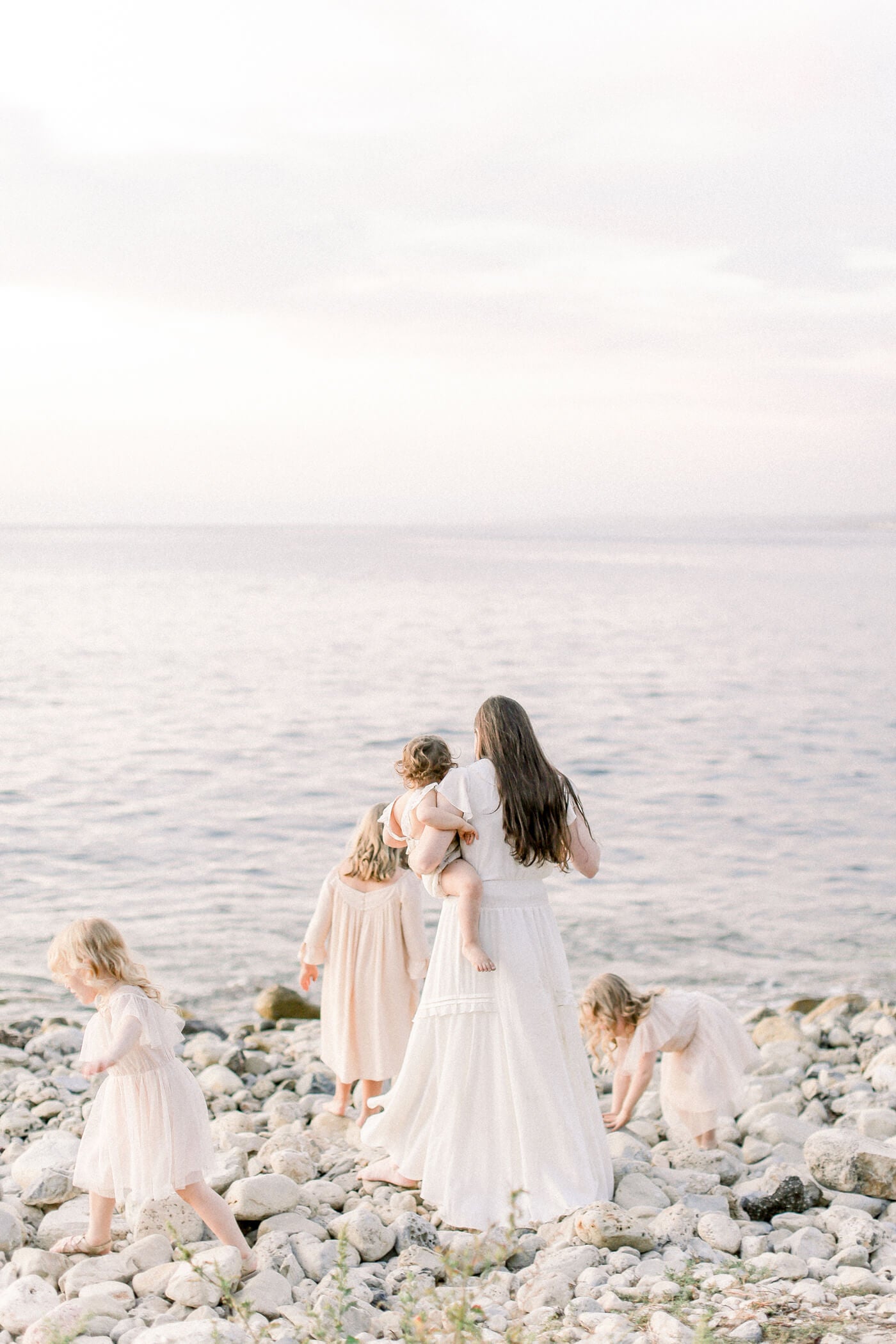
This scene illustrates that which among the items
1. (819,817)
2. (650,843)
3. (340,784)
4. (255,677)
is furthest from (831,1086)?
(255,677)

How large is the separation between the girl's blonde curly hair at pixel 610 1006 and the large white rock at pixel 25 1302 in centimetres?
280

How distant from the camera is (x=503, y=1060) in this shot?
521cm

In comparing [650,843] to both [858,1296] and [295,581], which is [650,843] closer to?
[858,1296]

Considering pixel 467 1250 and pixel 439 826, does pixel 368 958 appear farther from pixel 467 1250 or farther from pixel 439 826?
pixel 467 1250

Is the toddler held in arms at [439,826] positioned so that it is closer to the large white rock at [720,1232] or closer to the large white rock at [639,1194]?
the large white rock at [639,1194]

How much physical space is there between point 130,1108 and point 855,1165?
314 centimetres

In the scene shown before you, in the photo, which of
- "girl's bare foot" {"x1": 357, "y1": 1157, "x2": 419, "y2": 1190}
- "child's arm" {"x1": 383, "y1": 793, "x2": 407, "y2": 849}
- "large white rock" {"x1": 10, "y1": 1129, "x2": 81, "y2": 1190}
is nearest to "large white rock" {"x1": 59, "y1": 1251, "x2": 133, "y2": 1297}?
"large white rock" {"x1": 10, "y1": 1129, "x2": 81, "y2": 1190}

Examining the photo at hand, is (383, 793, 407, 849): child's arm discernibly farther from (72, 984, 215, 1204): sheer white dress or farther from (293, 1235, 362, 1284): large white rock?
(293, 1235, 362, 1284): large white rock

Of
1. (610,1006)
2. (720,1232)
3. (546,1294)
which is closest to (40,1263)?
(546,1294)

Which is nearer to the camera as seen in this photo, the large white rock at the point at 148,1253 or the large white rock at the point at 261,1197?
the large white rock at the point at 148,1253

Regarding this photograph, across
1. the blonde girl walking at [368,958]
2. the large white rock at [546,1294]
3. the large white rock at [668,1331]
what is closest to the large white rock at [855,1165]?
the large white rock at [546,1294]

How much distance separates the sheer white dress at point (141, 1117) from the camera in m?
4.75

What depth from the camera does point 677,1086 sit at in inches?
248

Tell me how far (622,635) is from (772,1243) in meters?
42.6
